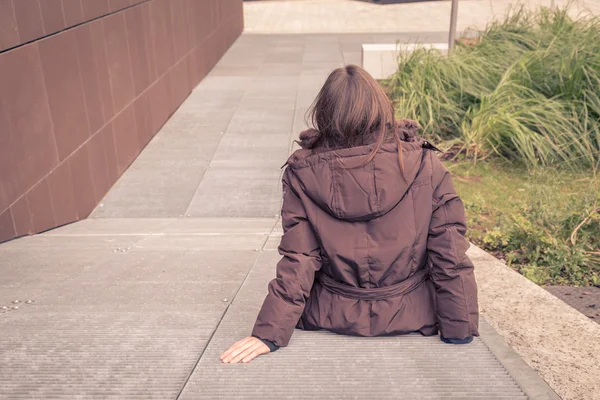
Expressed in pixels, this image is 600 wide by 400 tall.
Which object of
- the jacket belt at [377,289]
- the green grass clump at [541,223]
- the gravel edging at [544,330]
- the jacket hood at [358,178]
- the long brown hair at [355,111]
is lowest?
the green grass clump at [541,223]

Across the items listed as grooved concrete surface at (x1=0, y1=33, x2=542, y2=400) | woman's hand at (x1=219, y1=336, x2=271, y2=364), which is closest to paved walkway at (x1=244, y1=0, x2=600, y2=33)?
grooved concrete surface at (x1=0, y1=33, x2=542, y2=400)

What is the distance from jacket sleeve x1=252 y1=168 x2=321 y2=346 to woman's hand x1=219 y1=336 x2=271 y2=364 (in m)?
0.03

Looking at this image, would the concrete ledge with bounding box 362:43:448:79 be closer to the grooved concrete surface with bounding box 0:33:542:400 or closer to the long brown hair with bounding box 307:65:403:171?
the grooved concrete surface with bounding box 0:33:542:400

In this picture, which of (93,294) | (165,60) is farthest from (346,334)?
(165,60)

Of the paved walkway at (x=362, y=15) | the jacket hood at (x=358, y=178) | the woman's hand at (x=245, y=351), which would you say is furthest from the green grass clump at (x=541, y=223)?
the paved walkway at (x=362, y=15)

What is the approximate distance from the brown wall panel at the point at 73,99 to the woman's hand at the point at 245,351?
283cm

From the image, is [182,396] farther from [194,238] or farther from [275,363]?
[194,238]

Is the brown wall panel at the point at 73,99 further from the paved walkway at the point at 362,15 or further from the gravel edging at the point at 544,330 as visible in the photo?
the paved walkway at the point at 362,15

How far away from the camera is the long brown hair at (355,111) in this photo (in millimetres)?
2252

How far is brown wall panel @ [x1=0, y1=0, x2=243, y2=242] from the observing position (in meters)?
4.70

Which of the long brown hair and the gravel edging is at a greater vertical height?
the long brown hair

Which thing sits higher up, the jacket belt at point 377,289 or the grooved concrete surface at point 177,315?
the jacket belt at point 377,289

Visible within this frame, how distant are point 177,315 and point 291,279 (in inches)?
29.2

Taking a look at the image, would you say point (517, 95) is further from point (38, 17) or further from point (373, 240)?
point (373, 240)
